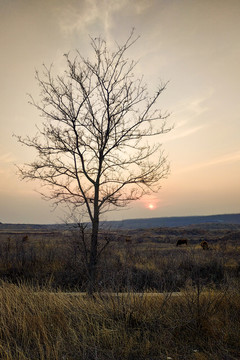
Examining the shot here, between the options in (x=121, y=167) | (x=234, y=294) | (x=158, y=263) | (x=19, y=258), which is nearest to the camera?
(x=234, y=294)

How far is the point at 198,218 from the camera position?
6919 inches

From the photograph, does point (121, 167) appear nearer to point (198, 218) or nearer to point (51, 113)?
point (51, 113)

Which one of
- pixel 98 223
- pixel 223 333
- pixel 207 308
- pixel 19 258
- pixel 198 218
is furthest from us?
pixel 198 218

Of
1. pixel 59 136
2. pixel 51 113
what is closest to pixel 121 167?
pixel 59 136

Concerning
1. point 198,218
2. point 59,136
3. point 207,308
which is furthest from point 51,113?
point 198,218

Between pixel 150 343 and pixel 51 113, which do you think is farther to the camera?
pixel 51 113

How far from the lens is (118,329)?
3.46 metres

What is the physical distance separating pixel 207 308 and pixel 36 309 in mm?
2521

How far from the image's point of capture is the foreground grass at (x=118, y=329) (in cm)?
296

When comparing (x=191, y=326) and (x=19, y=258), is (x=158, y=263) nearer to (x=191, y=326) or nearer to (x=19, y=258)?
(x=19, y=258)

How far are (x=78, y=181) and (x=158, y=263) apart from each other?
694cm

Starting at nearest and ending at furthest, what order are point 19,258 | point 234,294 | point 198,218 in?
point 234,294 → point 19,258 → point 198,218

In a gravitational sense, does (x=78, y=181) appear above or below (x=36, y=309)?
above

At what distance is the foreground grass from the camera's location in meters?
2.96
